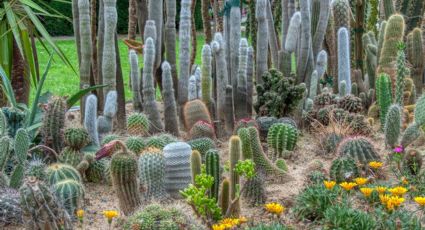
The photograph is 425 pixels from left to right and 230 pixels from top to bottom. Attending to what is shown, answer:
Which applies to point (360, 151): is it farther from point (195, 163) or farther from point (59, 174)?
point (59, 174)

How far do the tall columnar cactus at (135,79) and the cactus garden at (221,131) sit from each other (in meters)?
0.01

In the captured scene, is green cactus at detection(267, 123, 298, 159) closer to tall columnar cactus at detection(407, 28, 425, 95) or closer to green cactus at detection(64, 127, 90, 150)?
green cactus at detection(64, 127, 90, 150)

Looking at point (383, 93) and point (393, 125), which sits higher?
point (383, 93)

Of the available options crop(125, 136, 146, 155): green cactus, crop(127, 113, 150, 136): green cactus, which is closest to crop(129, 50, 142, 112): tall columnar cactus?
crop(127, 113, 150, 136): green cactus

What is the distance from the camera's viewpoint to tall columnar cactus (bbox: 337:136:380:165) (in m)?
4.56

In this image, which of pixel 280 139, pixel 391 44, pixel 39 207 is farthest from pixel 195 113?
pixel 39 207

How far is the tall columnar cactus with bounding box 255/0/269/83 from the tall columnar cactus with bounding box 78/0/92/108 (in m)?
1.47

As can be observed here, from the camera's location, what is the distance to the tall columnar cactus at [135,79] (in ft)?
18.2

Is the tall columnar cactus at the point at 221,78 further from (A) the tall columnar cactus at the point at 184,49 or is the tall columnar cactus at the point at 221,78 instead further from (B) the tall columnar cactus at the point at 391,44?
(B) the tall columnar cactus at the point at 391,44

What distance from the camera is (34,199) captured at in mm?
3229

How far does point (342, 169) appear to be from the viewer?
426cm

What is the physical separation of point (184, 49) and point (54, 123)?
1.60m

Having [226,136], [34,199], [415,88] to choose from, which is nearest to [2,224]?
[34,199]

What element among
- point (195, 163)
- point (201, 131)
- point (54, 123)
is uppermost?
point (54, 123)
